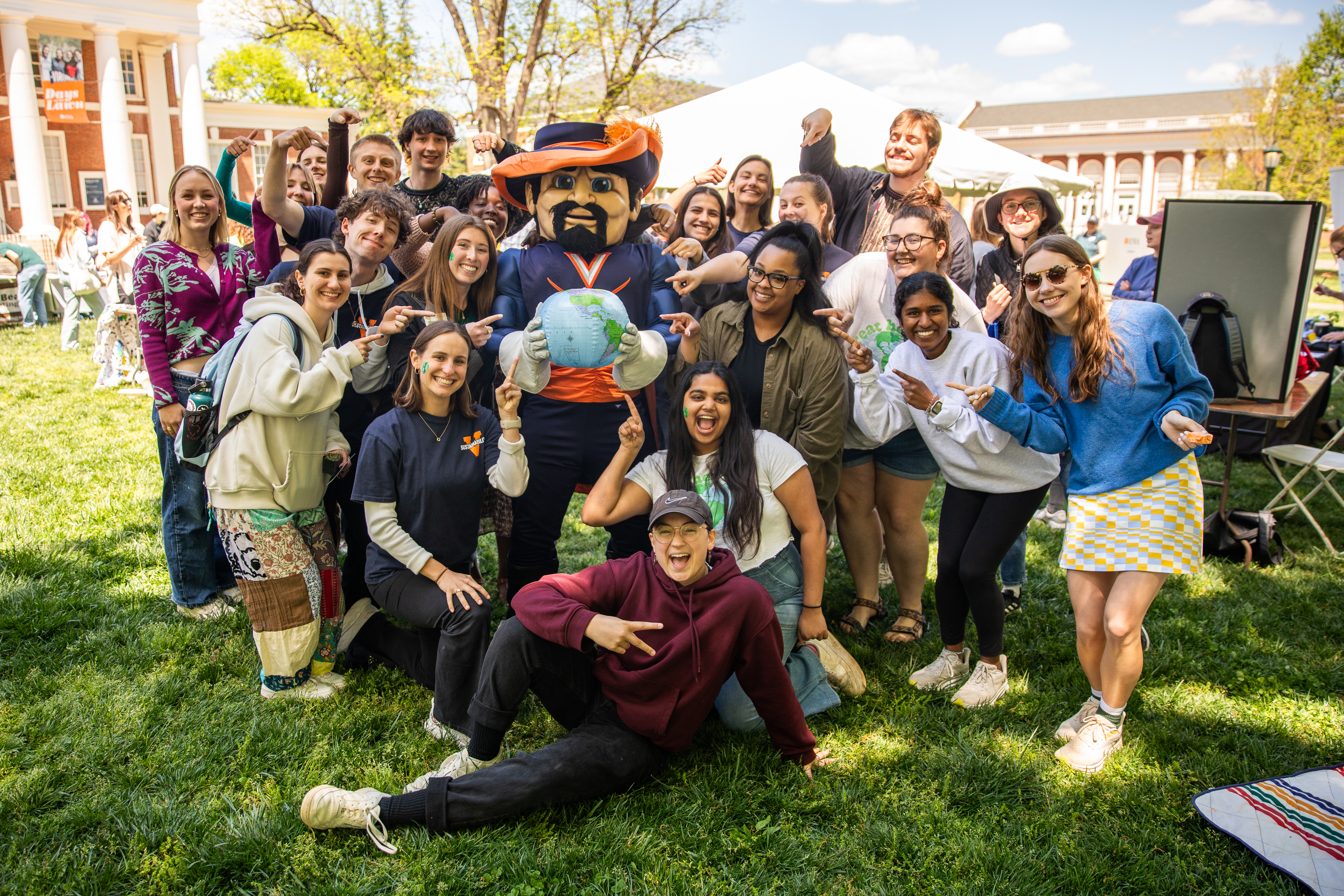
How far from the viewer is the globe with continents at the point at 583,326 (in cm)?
321

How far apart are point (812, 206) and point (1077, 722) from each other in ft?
8.38

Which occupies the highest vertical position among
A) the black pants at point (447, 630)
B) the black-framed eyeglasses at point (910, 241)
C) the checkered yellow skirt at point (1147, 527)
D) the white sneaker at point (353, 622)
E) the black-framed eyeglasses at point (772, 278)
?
the black-framed eyeglasses at point (910, 241)

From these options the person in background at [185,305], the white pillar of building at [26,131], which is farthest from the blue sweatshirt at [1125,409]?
the white pillar of building at [26,131]

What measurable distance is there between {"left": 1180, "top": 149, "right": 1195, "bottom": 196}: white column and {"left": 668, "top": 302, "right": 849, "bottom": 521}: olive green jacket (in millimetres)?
71756

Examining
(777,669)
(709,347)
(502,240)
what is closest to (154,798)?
(777,669)

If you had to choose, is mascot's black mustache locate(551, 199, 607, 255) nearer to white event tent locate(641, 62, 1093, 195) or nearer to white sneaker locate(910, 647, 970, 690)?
white sneaker locate(910, 647, 970, 690)

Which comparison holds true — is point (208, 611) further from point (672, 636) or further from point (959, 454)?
point (959, 454)

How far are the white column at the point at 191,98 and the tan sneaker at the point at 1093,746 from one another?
3114 centimetres

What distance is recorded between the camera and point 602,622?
2730 millimetres

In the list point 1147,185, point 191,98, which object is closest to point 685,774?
point 191,98

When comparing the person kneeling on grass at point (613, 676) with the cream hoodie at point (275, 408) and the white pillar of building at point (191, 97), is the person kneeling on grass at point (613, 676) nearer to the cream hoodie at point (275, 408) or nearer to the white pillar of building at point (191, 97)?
the cream hoodie at point (275, 408)

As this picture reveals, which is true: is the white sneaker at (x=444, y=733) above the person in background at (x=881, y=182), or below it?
below

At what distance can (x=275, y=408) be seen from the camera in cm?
319

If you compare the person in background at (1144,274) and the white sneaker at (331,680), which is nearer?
the white sneaker at (331,680)
